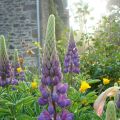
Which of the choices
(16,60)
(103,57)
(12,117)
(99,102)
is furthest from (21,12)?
(99,102)

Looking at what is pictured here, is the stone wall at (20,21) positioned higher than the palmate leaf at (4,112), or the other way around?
the stone wall at (20,21)

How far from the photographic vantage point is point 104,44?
762cm

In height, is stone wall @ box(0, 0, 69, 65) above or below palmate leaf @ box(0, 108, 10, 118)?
above

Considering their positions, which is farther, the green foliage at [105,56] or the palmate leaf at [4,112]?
the green foliage at [105,56]

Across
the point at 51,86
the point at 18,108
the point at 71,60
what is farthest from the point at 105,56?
the point at 51,86

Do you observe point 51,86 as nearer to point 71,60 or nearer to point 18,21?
point 71,60

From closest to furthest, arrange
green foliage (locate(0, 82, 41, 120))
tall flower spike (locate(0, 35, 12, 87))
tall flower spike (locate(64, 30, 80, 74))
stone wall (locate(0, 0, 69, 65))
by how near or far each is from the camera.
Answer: green foliage (locate(0, 82, 41, 120))
tall flower spike (locate(0, 35, 12, 87))
tall flower spike (locate(64, 30, 80, 74))
stone wall (locate(0, 0, 69, 65))

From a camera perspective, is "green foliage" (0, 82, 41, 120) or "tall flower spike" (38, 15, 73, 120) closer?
"tall flower spike" (38, 15, 73, 120)

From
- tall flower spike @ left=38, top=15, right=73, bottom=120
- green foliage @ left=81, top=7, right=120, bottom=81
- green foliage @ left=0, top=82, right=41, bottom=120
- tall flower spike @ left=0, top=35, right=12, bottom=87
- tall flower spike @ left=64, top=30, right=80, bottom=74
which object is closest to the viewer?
tall flower spike @ left=38, top=15, right=73, bottom=120

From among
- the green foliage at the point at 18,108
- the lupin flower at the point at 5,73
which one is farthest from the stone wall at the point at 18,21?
the green foliage at the point at 18,108

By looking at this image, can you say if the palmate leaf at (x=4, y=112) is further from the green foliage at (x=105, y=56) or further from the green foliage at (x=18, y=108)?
the green foliage at (x=105, y=56)

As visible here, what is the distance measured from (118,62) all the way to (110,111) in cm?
524

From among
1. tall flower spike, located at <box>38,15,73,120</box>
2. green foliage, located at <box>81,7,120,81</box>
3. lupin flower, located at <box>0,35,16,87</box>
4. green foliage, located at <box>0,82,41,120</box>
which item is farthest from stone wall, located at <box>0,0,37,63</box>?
tall flower spike, located at <box>38,15,73,120</box>

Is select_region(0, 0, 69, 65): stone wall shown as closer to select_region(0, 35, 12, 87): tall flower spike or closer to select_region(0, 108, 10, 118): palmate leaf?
select_region(0, 35, 12, 87): tall flower spike
